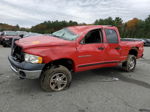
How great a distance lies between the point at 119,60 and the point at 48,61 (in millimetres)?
2833

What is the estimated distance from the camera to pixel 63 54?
11.5 feet

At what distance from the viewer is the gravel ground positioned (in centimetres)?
289

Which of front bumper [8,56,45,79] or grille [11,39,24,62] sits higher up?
grille [11,39,24,62]

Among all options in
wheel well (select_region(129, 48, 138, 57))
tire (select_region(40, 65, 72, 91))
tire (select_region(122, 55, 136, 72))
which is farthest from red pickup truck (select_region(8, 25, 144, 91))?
wheel well (select_region(129, 48, 138, 57))

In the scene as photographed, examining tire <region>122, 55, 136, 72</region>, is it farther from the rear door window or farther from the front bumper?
the front bumper

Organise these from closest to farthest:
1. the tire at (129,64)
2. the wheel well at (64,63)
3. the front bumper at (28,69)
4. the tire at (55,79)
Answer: the front bumper at (28,69) → the tire at (55,79) → the wheel well at (64,63) → the tire at (129,64)

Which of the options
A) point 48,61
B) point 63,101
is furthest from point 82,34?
point 63,101

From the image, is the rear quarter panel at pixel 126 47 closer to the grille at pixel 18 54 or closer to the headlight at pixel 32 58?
the headlight at pixel 32 58

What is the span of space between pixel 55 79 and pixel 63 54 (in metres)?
0.70

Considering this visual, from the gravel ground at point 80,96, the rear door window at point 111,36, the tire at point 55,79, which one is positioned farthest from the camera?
the rear door window at point 111,36

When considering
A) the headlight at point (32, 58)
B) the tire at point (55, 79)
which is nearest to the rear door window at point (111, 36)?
the tire at point (55, 79)

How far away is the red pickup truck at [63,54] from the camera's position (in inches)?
127

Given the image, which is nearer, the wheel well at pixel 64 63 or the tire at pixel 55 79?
the tire at pixel 55 79

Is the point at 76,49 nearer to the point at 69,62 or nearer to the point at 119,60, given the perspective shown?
the point at 69,62
